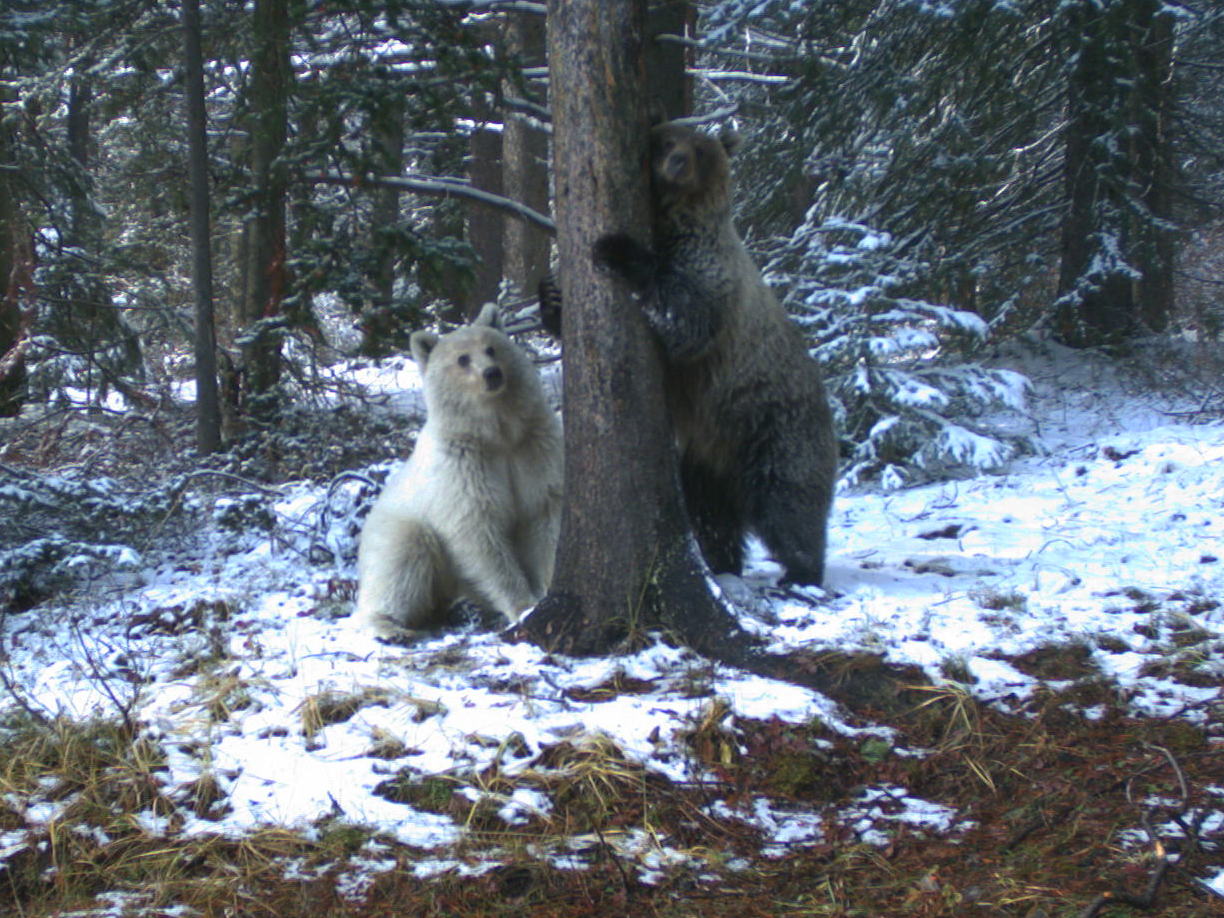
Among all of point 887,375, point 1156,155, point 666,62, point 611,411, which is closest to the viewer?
point 611,411

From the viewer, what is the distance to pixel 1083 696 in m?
4.14

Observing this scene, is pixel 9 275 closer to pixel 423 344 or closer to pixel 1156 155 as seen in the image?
pixel 423 344

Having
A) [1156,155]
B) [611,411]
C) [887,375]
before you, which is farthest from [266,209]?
[1156,155]

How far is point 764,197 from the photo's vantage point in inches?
428

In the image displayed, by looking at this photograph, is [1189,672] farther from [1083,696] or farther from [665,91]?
[665,91]

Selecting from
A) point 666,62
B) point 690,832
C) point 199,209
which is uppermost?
point 666,62

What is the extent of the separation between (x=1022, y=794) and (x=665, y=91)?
22.7ft

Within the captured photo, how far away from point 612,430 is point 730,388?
1.27 meters

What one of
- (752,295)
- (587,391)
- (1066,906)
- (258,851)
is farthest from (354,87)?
(1066,906)

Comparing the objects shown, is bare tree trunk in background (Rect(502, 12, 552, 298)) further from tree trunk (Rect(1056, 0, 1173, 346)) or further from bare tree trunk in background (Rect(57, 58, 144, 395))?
tree trunk (Rect(1056, 0, 1173, 346))

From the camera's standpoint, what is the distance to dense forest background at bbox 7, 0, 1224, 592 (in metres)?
8.43

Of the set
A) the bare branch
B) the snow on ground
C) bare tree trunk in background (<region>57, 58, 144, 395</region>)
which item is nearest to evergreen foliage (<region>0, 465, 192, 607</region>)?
the snow on ground

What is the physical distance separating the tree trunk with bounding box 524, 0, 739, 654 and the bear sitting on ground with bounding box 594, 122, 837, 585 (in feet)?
1.21

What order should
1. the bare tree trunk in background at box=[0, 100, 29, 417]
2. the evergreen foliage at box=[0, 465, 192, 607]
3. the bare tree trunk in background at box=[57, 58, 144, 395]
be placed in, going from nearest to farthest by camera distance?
the evergreen foliage at box=[0, 465, 192, 607] → the bare tree trunk in background at box=[0, 100, 29, 417] → the bare tree trunk in background at box=[57, 58, 144, 395]
